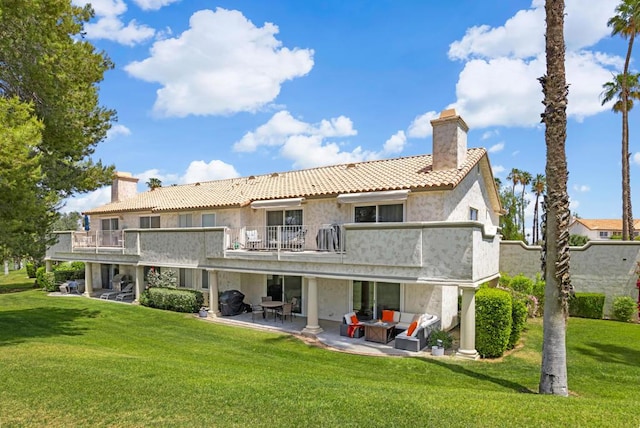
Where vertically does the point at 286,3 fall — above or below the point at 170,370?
above

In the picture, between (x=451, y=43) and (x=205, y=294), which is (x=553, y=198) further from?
(x=205, y=294)

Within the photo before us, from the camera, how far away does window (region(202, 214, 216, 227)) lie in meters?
22.3

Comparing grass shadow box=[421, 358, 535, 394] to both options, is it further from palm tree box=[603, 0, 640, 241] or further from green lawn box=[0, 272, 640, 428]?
palm tree box=[603, 0, 640, 241]

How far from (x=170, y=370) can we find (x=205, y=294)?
41.0 feet

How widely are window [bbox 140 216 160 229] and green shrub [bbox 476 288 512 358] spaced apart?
69.0ft

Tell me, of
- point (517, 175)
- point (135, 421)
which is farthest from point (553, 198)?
point (517, 175)

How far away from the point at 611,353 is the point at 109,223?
104ft

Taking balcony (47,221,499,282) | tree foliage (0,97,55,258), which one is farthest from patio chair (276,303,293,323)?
tree foliage (0,97,55,258)

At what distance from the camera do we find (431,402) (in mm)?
7371

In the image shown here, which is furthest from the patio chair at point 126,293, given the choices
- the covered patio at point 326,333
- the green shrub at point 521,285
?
the green shrub at point 521,285

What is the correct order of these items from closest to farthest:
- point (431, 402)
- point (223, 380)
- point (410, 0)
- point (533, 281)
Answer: point (431, 402) → point (223, 380) → point (410, 0) → point (533, 281)

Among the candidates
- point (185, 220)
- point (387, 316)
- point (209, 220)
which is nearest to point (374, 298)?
point (387, 316)

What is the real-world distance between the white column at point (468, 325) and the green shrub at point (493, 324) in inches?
9.1

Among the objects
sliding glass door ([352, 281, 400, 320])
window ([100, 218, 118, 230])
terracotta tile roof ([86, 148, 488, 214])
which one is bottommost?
sliding glass door ([352, 281, 400, 320])
